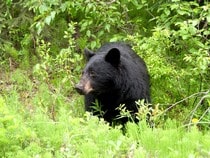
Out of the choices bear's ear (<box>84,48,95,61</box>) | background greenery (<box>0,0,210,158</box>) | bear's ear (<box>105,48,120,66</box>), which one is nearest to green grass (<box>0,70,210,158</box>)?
background greenery (<box>0,0,210,158</box>)

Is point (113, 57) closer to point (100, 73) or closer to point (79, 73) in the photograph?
point (100, 73)

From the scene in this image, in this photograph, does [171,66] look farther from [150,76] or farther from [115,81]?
[115,81]

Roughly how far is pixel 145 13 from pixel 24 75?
8.42 feet

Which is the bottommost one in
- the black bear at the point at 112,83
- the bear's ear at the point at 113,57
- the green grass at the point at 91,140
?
the green grass at the point at 91,140

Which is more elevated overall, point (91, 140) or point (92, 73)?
point (92, 73)

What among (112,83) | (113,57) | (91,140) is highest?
(113,57)

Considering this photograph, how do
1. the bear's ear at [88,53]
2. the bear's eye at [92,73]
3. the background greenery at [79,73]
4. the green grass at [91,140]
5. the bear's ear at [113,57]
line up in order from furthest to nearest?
the bear's ear at [88,53], the bear's eye at [92,73], the bear's ear at [113,57], the background greenery at [79,73], the green grass at [91,140]

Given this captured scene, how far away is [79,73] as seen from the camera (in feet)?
29.1

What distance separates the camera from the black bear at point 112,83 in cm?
645

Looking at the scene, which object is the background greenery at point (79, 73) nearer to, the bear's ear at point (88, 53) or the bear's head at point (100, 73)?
the bear's head at point (100, 73)

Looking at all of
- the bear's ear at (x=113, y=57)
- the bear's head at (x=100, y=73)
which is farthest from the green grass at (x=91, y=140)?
the bear's ear at (x=113, y=57)

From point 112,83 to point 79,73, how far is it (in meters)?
2.35

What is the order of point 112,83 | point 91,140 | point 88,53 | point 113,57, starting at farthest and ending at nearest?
point 88,53 < point 112,83 < point 113,57 < point 91,140

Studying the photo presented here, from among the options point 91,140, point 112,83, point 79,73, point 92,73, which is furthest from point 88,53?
point 91,140
